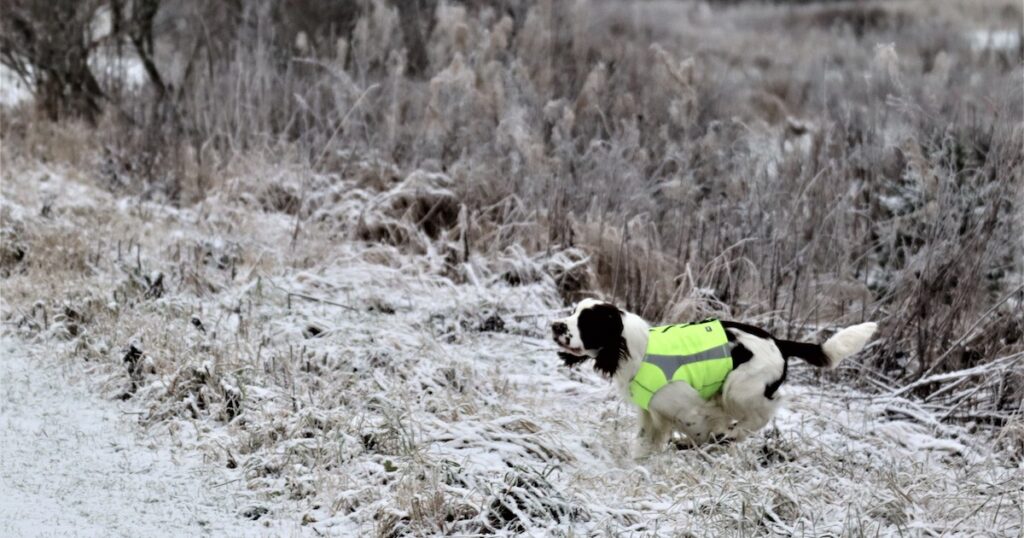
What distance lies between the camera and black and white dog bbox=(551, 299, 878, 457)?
4.19 m

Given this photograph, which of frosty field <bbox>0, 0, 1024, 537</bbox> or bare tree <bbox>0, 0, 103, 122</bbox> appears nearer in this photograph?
frosty field <bbox>0, 0, 1024, 537</bbox>

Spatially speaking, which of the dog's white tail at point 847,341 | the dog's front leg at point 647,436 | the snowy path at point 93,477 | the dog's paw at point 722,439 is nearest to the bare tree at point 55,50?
the snowy path at point 93,477

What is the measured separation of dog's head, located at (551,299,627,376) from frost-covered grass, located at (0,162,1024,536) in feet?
1.17

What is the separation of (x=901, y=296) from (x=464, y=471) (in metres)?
2.87

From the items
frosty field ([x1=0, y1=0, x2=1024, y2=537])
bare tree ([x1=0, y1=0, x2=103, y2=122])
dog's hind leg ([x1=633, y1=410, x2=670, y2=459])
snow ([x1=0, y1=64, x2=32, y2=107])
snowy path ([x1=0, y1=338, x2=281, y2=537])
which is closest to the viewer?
snowy path ([x1=0, y1=338, x2=281, y2=537])

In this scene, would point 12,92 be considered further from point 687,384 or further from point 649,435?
point 687,384

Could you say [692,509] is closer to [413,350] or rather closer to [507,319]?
[413,350]

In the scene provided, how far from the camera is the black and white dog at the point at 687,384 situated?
419cm

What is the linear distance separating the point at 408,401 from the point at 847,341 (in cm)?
179

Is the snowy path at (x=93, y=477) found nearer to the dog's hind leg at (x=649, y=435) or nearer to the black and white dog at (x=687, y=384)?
the black and white dog at (x=687, y=384)

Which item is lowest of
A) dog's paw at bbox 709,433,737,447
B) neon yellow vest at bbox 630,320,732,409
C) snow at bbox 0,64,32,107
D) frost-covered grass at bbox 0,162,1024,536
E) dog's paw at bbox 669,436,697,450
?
dog's paw at bbox 669,436,697,450

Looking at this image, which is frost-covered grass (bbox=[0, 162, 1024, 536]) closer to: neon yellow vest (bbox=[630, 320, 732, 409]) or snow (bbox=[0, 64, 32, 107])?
neon yellow vest (bbox=[630, 320, 732, 409])

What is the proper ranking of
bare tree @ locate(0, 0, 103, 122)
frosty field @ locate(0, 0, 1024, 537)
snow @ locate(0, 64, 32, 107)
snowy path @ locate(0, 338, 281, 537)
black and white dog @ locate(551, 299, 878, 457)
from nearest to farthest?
1. snowy path @ locate(0, 338, 281, 537)
2. frosty field @ locate(0, 0, 1024, 537)
3. black and white dog @ locate(551, 299, 878, 457)
4. bare tree @ locate(0, 0, 103, 122)
5. snow @ locate(0, 64, 32, 107)

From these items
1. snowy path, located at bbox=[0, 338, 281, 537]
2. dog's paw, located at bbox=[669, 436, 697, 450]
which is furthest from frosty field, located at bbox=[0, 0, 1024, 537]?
dog's paw, located at bbox=[669, 436, 697, 450]
